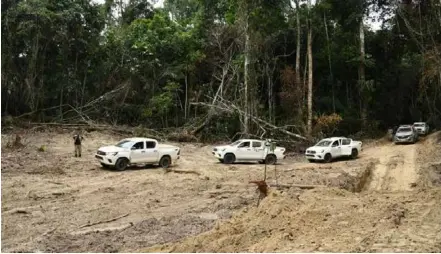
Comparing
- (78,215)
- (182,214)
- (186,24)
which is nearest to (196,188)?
(182,214)

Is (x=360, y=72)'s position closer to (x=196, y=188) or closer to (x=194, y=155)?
(x=194, y=155)

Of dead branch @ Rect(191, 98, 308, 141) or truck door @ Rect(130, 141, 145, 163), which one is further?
dead branch @ Rect(191, 98, 308, 141)

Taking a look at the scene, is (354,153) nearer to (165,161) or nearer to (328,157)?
(328,157)

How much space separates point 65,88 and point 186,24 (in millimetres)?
12315

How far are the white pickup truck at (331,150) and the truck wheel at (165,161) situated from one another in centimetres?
794

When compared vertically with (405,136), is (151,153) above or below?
below

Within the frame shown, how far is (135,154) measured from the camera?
1983 cm

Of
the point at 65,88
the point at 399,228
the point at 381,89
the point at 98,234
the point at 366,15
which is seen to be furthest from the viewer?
the point at 381,89

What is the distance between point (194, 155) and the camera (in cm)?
2503

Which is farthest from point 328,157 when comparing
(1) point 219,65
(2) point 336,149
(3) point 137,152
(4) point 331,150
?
(1) point 219,65

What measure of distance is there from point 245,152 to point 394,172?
7101 mm

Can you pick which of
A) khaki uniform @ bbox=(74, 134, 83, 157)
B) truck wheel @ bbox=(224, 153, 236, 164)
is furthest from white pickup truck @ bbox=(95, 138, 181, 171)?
truck wheel @ bbox=(224, 153, 236, 164)

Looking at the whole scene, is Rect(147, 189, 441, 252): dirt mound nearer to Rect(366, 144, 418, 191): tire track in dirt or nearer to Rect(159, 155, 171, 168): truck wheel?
Rect(366, 144, 418, 191): tire track in dirt

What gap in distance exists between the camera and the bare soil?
8836 millimetres
